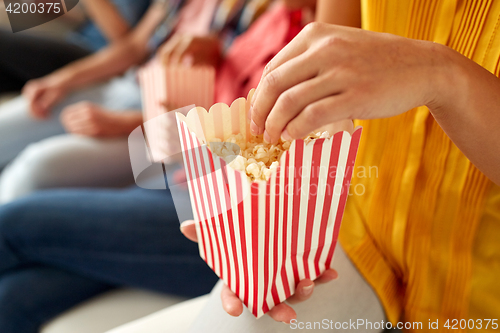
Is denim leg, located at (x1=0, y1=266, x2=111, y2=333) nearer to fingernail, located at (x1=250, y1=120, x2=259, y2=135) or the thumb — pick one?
the thumb

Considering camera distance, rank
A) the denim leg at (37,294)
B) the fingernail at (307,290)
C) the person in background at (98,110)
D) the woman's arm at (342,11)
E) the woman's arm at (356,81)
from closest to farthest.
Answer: the woman's arm at (356,81), the fingernail at (307,290), the woman's arm at (342,11), the denim leg at (37,294), the person in background at (98,110)

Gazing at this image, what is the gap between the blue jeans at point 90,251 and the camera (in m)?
0.81

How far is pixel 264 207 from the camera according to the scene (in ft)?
1.19

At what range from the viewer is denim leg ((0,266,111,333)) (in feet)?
2.43

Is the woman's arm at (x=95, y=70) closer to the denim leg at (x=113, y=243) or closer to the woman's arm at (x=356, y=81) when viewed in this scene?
the denim leg at (x=113, y=243)

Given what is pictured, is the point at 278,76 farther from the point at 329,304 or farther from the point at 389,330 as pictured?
the point at 389,330

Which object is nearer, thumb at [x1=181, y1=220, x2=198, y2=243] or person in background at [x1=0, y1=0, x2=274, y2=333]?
thumb at [x1=181, y1=220, x2=198, y2=243]

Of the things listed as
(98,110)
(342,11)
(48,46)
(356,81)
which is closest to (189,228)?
(356,81)

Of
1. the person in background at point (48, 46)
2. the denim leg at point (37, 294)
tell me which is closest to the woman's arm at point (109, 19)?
the person in background at point (48, 46)

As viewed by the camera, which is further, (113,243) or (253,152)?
(113,243)

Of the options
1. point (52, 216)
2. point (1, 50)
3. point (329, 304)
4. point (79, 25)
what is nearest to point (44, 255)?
point (52, 216)

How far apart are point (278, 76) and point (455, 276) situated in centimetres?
44

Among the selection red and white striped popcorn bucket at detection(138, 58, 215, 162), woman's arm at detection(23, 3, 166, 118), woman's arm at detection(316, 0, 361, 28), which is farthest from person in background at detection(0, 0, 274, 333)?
woman's arm at detection(23, 3, 166, 118)

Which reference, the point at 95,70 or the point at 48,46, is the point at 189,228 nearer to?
the point at 95,70
